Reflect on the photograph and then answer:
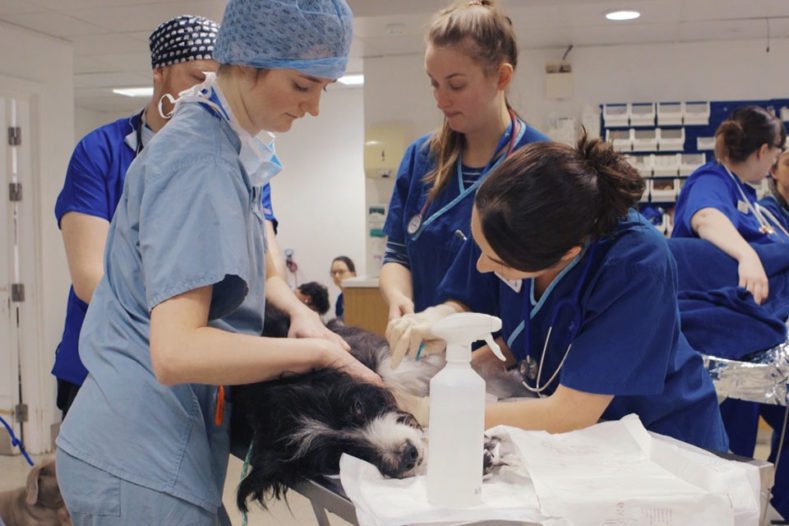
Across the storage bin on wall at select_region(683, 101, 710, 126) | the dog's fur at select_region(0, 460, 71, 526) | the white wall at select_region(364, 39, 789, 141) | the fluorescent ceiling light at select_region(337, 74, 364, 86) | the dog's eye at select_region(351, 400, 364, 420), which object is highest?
the fluorescent ceiling light at select_region(337, 74, 364, 86)

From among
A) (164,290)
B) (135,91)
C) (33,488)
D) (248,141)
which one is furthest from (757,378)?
(135,91)

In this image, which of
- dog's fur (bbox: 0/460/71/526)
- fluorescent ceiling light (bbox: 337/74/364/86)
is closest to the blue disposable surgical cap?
dog's fur (bbox: 0/460/71/526)

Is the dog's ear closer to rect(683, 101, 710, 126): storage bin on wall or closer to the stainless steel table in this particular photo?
the stainless steel table

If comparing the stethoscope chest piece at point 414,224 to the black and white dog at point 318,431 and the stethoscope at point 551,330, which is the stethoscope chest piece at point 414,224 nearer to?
the stethoscope at point 551,330

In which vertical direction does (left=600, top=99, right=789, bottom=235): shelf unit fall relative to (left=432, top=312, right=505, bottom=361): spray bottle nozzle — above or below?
above

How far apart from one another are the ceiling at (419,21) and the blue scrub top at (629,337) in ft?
11.3

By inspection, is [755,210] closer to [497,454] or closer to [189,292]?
[497,454]

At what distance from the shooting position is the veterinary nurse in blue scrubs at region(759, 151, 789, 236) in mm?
3067

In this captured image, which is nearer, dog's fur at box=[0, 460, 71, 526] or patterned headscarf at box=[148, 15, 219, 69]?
patterned headscarf at box=[148, 15, 219, 69]

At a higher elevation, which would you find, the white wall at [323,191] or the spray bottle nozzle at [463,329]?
the white wall at [323,191]

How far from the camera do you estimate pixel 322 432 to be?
111 cm

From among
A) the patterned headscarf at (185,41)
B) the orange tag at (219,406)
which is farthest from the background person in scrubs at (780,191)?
the orange tag at (219,406)

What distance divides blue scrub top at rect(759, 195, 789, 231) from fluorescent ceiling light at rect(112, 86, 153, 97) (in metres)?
5.64

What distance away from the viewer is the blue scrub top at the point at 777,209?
9.97 ft
